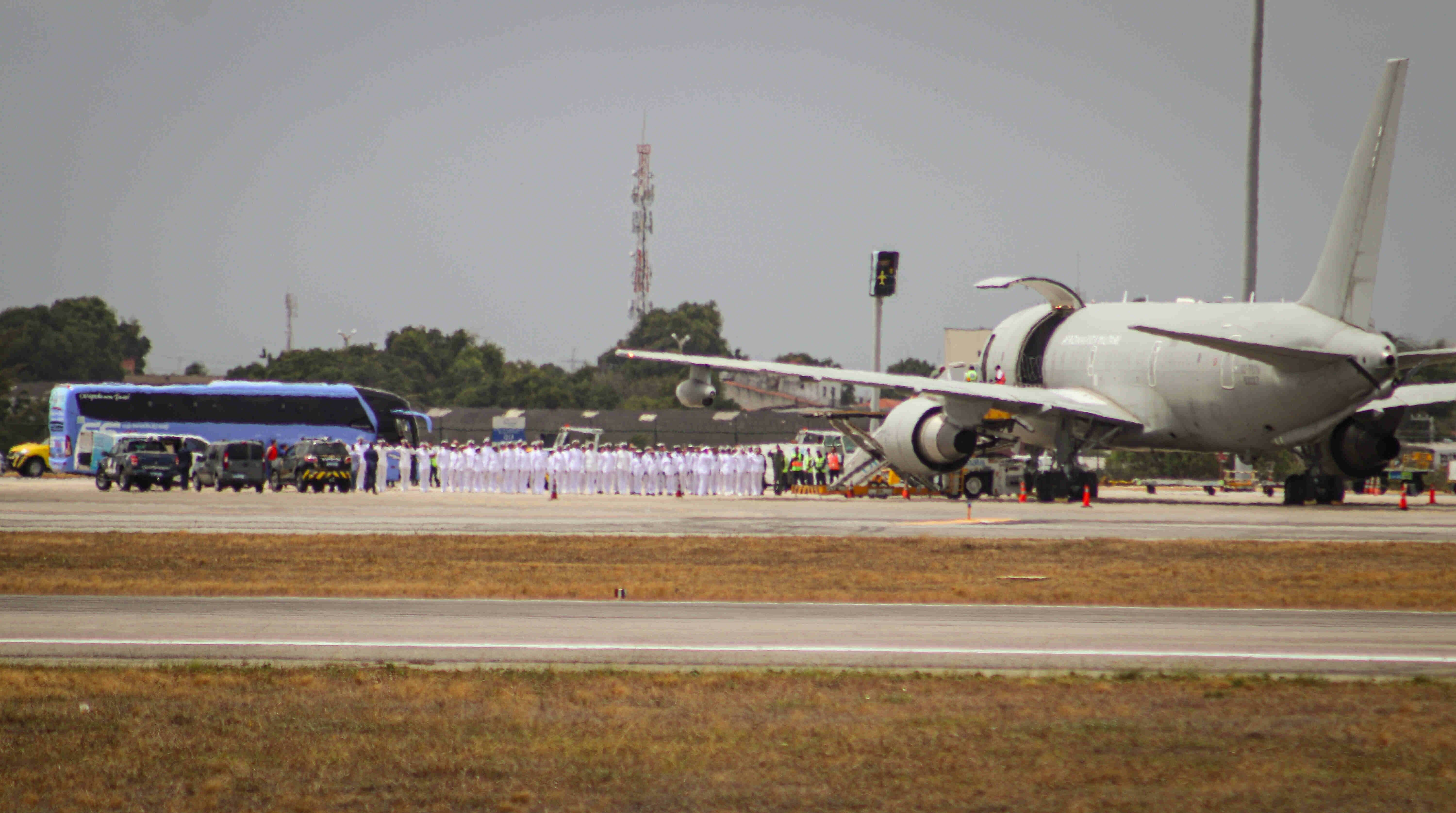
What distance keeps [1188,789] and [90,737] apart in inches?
251

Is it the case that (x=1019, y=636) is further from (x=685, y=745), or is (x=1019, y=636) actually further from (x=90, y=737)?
(x=90, y=737)

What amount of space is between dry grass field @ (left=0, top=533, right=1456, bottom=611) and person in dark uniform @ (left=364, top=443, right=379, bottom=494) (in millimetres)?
22932

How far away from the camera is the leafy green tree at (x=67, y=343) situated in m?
138

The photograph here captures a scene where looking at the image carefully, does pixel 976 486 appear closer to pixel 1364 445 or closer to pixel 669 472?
pixel 669 472

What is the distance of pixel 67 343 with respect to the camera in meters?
140

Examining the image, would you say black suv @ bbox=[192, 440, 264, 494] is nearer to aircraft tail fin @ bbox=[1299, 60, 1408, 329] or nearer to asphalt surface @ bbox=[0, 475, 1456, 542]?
asphalt surface @ bbox=[0, 475, 1456, 542]

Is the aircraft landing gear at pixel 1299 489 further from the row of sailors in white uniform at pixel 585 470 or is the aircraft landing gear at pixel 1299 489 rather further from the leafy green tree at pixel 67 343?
the leafy green tree at pixel 67 343

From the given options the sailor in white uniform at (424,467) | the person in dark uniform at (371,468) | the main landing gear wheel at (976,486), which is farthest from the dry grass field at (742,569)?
the sailor in white uniform at (424,467)

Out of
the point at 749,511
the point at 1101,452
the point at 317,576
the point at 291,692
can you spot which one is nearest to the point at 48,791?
the point at 291,692

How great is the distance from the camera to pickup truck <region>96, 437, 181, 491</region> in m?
49.0

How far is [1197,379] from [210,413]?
41789 mm

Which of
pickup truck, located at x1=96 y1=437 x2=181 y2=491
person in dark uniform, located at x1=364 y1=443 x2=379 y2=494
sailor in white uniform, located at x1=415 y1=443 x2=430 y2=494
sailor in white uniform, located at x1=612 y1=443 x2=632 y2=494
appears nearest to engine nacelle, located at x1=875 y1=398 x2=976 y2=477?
sailor in white uniform, located at x1=612 y1=443 x2=632 y2=494

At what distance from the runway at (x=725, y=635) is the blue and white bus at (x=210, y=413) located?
1764 inches

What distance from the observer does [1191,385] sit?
36562 millimetres
